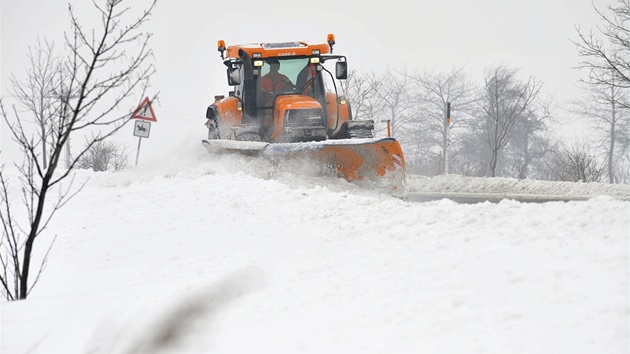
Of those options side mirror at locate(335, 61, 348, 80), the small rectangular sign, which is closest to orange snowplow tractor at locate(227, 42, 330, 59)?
side mirror at locate(335, 61, 348, 80)

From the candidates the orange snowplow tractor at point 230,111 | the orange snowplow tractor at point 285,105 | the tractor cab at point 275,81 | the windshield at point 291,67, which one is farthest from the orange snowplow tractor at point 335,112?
the orange snowplow tractor at point 230,111

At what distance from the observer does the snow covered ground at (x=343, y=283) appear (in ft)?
8.89

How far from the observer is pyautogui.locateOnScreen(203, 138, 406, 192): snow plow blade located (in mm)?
8781

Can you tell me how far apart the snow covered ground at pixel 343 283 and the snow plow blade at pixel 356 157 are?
2338 mm

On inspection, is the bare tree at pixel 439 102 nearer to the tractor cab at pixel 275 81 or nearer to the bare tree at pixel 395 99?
the bare tree at pixel 395 99

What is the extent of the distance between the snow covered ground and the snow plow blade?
234cm

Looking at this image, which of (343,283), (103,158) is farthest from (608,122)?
(343,283)

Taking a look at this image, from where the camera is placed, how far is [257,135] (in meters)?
10.5

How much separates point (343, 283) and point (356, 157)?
17.7 ft

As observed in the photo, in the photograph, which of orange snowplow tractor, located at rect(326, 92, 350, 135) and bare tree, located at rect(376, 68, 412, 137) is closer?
orange snowplow tractor, located at rect(326, 92, 350, 135)

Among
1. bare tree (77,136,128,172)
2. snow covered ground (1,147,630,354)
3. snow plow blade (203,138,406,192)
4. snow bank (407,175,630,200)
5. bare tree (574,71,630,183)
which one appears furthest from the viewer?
bare tree (574,71,630,183)

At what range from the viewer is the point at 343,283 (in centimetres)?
363

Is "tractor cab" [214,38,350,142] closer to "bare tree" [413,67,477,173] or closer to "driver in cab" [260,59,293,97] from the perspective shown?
"driver in cab" [260,59,293,97]

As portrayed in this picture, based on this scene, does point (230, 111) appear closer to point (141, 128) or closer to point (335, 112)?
point (335, 112)
